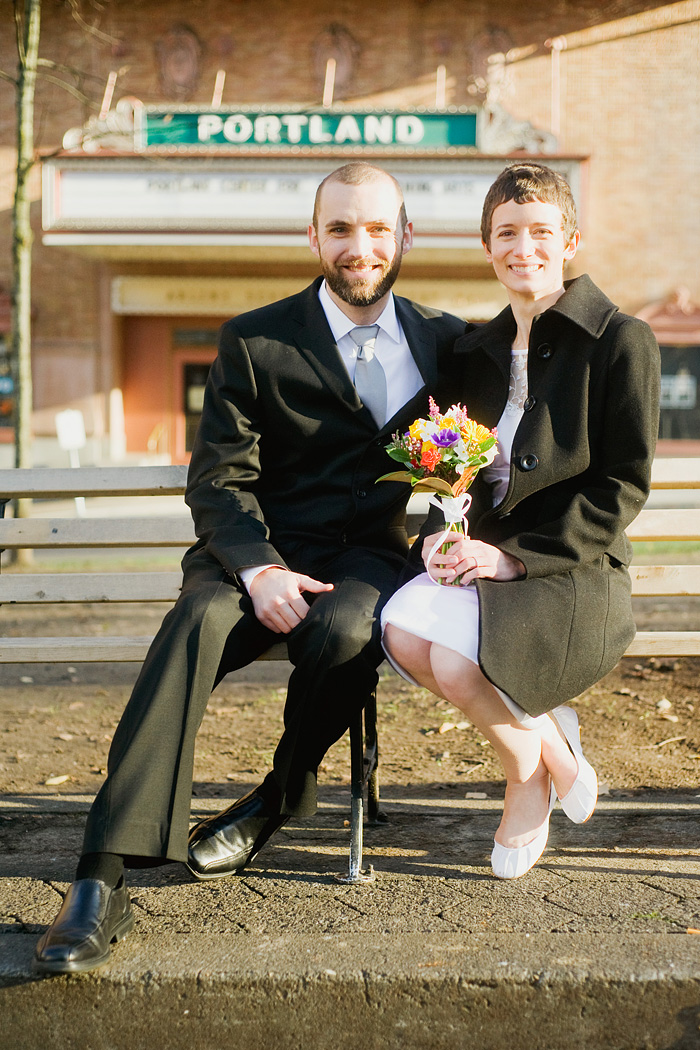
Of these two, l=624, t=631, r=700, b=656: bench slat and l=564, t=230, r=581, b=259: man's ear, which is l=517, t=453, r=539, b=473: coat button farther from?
l=624, t=631, r=700, b=656: bench slat

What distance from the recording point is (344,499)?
2934mm

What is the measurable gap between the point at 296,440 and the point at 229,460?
0.21 metres

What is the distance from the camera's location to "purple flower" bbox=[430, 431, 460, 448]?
2.39 metres

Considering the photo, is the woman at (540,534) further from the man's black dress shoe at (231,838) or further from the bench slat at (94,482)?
the bench slat at (94,482)

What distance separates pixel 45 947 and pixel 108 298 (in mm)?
17669

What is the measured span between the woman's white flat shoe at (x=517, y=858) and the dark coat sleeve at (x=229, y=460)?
98 cm

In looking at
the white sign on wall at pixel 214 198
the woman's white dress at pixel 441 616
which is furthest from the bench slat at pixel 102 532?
the white sign on wall at pixel 214 198

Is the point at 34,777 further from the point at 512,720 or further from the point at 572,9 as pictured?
the point at 572,9

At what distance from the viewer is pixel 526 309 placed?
277cm

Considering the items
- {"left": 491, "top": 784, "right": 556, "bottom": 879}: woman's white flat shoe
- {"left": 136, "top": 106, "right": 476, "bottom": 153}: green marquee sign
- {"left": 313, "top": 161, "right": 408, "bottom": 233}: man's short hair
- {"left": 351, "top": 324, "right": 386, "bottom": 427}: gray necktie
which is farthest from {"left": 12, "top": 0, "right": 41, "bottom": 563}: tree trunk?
{"left": 136, "top": 106, "right": 476, "bottom": 153}: green marquee sign

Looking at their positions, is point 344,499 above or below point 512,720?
above

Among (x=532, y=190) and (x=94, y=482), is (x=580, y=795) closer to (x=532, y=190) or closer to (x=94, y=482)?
(x=532, y=190)

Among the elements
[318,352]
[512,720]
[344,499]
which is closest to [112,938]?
[512,720]

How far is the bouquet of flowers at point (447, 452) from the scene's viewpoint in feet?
7.88
